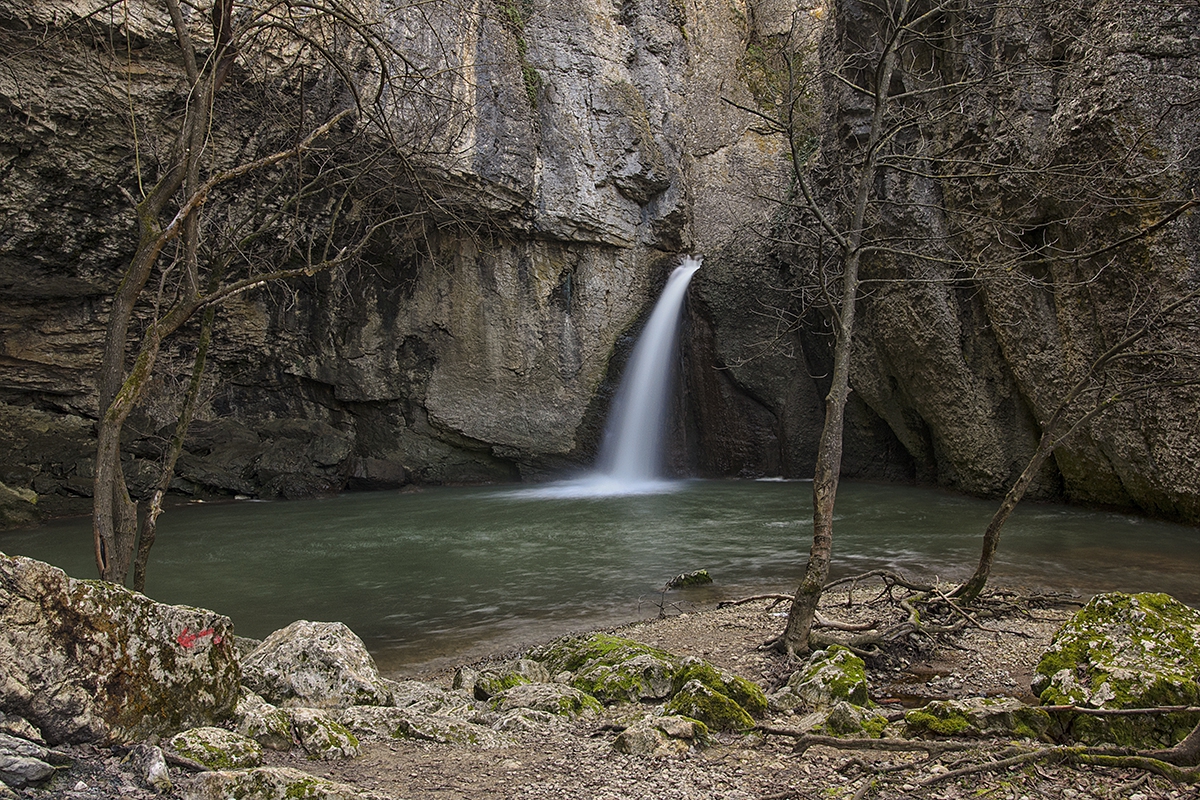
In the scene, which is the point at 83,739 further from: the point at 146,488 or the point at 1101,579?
the point at 146,488

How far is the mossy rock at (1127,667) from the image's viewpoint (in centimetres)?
288

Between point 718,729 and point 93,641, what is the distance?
2.40m

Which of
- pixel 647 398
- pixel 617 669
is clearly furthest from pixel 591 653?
pixel 647 398

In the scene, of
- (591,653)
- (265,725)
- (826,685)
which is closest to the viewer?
(265,725)

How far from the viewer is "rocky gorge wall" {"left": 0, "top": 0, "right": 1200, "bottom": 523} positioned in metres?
13.4

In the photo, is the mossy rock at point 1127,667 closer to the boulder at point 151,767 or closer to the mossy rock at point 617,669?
the mossy rock at point 617,669

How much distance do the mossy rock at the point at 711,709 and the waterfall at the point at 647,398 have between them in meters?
14.7

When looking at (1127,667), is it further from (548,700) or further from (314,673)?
(314,673)

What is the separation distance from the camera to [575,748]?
3.16 m

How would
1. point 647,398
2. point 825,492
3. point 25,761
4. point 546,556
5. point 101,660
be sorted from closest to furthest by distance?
point 25,761
point 101,660
point 825,492
point 546,556
point 647,398

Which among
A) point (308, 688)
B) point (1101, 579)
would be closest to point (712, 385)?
point (1101, 579)

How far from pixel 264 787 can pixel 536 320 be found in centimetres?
1657

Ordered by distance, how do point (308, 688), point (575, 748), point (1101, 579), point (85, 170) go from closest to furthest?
point (575, 748) → point (308, 688) → point (1101, 579) → point (85, 170)

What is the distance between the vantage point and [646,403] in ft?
60.1
